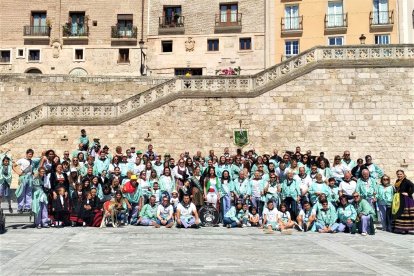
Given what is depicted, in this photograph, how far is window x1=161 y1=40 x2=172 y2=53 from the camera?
34469mm

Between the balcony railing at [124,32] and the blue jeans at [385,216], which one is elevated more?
the balcony railing at [124,32]

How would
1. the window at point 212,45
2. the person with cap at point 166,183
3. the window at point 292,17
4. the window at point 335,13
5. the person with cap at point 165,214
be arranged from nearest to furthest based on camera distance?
the person with cap at point 165,214 < the person with cap at point 166,183 < the window at point 335,13 < the window at point 292,17 < the window at point 212,45

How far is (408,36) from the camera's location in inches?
1240

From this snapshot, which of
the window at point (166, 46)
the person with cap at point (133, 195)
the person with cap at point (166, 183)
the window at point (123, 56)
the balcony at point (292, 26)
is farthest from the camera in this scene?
the window at point (123, 56)

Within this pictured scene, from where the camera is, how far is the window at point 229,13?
34.1m

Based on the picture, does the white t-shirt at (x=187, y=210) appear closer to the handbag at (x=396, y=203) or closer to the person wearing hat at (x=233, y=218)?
the person wearing hat at (x=233, y=218)

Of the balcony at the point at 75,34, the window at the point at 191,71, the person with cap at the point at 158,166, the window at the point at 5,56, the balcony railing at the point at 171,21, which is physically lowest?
the person with cap at the point at 158,166

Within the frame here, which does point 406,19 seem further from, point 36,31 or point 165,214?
point 36,31

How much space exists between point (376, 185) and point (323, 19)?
2226 centimetres

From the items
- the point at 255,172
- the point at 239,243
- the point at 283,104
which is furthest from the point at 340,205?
the point at 283,104

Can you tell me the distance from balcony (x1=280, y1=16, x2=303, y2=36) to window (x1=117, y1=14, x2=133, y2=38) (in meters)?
11.2

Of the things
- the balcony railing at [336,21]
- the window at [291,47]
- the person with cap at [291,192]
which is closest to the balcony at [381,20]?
the balcony railing at [336,21]

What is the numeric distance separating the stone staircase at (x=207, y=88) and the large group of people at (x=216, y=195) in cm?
789

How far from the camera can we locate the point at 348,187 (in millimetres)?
13047
